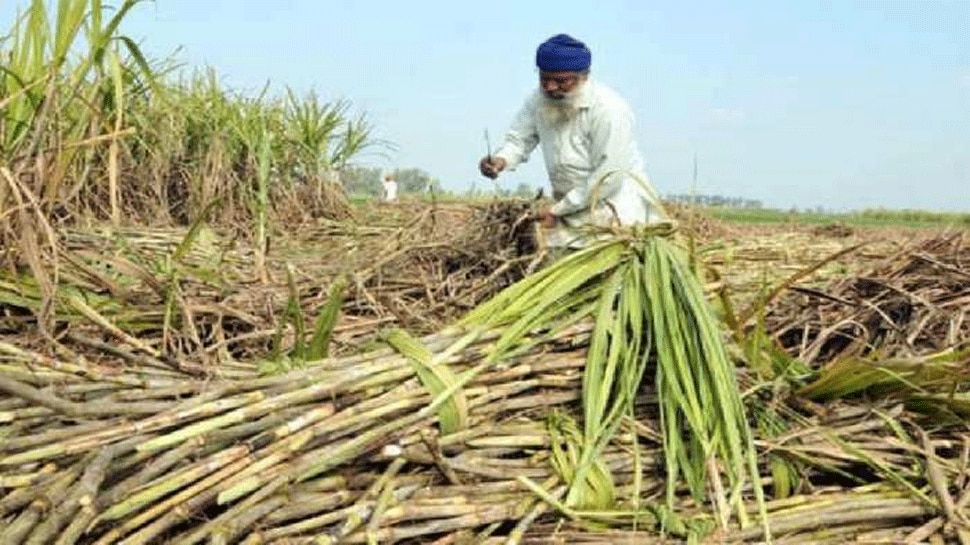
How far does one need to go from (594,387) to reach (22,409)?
1.08 meters

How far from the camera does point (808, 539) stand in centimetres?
211

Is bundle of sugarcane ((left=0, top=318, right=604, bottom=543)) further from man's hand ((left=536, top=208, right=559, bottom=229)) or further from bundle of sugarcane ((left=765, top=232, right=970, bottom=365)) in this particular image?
man's hand ((left=536, top=208, right=559, bottom=229))

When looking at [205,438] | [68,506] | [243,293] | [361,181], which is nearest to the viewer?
[68,506]

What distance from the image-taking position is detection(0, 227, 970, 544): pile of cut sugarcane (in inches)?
74.9

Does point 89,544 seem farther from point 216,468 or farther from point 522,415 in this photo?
point 522,415

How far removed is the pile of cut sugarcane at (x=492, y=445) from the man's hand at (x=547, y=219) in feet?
4.68

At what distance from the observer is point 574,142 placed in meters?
4.48

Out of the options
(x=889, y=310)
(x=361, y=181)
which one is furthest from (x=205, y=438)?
(x=361, y=181)

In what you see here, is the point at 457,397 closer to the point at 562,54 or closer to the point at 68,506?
the point at 68,506

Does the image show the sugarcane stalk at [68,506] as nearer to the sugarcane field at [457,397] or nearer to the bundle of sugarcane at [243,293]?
the sugarcane field at [457,397]

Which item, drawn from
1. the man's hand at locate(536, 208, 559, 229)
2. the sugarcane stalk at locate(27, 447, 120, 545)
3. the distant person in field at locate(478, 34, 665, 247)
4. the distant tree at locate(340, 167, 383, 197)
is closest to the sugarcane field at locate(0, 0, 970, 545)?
the sugarcane stalk at locate(27, 447, 120, 545)

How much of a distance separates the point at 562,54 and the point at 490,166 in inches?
23.3

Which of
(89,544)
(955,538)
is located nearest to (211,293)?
(89,544)

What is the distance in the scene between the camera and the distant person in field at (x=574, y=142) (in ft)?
13.4
